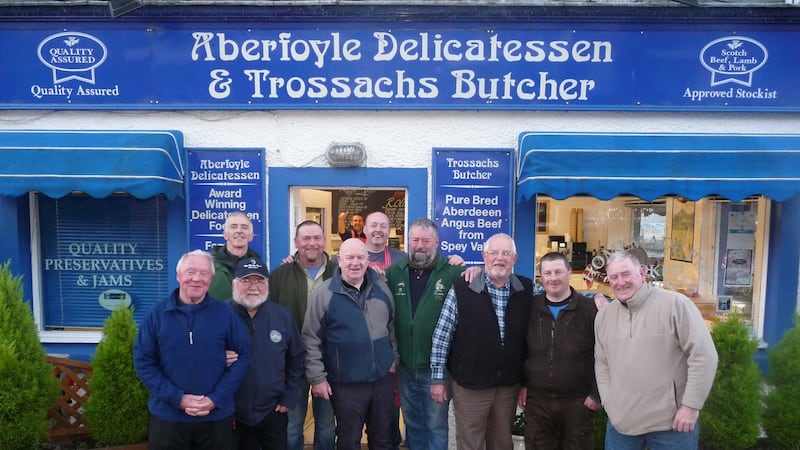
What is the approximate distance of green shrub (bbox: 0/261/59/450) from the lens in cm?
355

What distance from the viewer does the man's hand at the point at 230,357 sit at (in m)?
2.89

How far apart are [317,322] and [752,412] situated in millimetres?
3307

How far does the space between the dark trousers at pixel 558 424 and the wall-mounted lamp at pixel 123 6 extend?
4996mm

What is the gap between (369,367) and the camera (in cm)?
325

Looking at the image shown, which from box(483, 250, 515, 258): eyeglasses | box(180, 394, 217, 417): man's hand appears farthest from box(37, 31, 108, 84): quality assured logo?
box(483, 250, 515, 258): eyeglasses

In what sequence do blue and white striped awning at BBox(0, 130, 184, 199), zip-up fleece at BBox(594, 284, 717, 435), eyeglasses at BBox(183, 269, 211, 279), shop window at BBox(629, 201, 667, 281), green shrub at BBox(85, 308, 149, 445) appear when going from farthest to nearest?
shop window at BBox(629, 201, 667, 281), blue and white striped awning at BBox(0, 130, 184, 199), green shrub at BBox(85, 308, 149, 445), eyeglasses at BBox(183, 269, 211, 279), zip-up fleece at BBox(594, 284, 717, 435)

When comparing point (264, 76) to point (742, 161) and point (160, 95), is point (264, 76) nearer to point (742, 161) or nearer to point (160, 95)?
point (160, 95)

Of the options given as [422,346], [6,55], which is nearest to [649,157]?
[422,346]

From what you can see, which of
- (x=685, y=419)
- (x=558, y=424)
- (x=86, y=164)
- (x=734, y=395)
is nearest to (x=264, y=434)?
(x=558, y=424)

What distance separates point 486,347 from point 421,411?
831mm

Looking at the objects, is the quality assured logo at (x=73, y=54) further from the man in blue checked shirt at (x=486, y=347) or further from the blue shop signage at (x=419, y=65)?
the man in blue checked shirt at (x=486, y=347)

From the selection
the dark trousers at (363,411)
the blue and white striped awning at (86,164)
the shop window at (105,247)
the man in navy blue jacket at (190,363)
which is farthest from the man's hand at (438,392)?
the shop window at (105,247)

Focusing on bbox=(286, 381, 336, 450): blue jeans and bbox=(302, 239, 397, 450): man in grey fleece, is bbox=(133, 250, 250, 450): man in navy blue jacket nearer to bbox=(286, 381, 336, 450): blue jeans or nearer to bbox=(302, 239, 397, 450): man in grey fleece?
bbox=(302, 239, 397, 450): man in grey fleece

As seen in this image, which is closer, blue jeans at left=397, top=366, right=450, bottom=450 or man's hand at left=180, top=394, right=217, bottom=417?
man's hand at left=180, top=394, right=217, bottom=417
